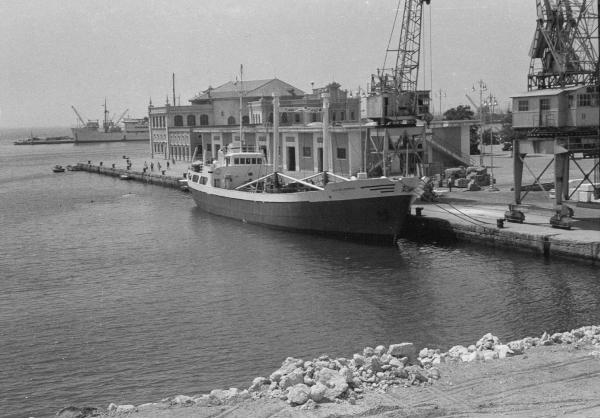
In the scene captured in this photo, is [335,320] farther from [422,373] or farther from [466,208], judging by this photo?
[466,208]

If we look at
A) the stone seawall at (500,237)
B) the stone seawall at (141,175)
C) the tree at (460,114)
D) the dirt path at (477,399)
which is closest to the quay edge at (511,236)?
the stone seawall at (500,237)

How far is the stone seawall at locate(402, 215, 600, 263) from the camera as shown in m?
33.2

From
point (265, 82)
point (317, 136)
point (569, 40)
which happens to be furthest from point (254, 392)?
point (265, 82)

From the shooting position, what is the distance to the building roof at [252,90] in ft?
317

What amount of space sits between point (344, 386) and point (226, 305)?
13533 mm

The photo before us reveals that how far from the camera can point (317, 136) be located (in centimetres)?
6744

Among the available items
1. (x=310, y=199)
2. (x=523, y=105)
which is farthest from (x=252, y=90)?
(x=523, y=105)

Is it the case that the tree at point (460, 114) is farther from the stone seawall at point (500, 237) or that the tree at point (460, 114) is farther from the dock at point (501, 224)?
the stone seawall at point (500, 237)

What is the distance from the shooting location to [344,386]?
1573 centimetres

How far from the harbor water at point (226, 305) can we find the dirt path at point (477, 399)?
467cm

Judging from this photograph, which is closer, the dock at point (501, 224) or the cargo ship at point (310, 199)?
the dock at point (501, 224)

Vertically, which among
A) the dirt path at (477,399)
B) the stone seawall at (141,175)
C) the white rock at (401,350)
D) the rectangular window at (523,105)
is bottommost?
the dirt path at (477,399)

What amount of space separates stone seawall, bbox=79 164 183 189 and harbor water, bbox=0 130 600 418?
104 feet

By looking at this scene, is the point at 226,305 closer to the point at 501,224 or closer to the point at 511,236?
the point at 511,236
